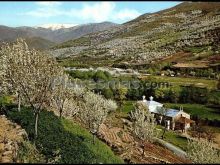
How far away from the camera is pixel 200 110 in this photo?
140 metres

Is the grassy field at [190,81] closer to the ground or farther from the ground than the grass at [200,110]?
farther from the ground

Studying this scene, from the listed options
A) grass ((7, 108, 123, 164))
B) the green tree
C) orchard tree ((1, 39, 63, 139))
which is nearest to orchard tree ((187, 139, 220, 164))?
grass ((7, 108, 123, 164))

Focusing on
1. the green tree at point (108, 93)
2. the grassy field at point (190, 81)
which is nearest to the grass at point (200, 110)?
the green tree at point (108, 93)

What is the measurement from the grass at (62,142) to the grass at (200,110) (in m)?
77.9

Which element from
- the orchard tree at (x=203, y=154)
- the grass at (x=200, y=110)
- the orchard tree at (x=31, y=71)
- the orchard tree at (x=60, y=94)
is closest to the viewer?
the orchard tree at (x=31, y=71)

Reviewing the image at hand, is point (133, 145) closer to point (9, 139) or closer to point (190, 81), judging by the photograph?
point (9, 139)

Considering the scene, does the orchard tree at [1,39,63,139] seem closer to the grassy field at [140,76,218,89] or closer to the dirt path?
the dirt path

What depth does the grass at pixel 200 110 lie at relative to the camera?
13216 cm

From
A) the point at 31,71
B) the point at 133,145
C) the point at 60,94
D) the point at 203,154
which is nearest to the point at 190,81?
the point at 133,145

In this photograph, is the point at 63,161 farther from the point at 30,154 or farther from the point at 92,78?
the point at 92,78

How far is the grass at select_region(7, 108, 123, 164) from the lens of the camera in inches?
1832

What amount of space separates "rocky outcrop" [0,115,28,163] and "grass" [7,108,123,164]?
1009 mm

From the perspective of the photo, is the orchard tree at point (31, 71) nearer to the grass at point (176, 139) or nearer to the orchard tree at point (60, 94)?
the orchard tree at point (60, 94)

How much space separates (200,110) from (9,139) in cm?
9746
